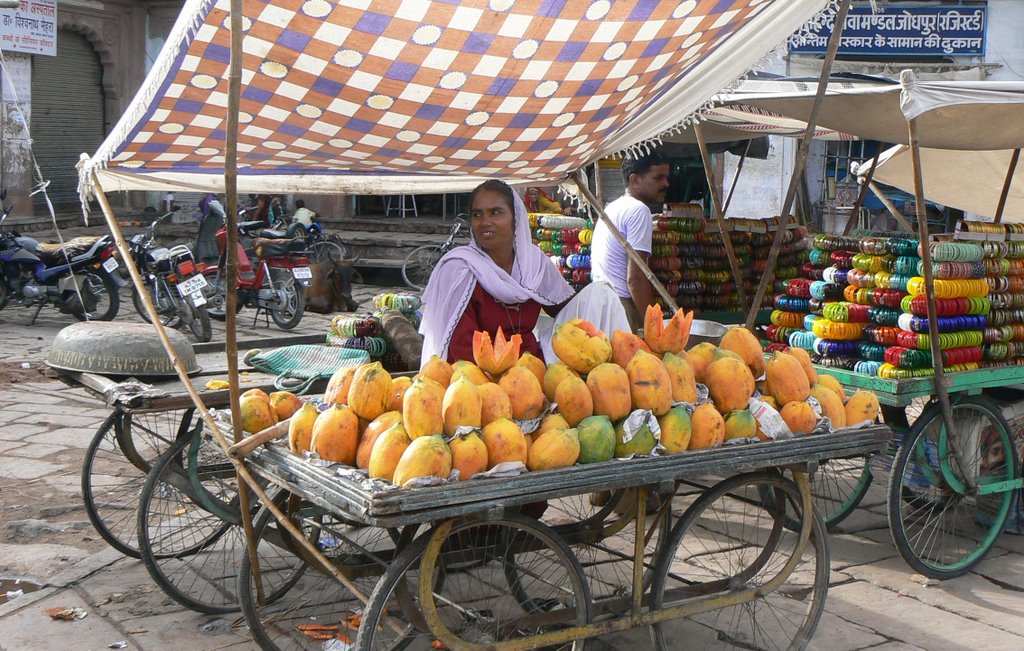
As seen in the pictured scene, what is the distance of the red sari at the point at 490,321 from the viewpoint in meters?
3.82

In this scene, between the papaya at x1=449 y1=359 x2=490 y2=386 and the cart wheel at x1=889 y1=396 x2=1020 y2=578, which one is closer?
the papaya at x1=449 y1=359 x2=490 y2=386

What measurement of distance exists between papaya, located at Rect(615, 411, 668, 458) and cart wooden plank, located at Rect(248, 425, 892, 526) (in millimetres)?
42

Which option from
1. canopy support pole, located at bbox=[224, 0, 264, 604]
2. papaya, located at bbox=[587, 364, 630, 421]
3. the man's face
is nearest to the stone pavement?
canopy support pole, located at bbox=[224, 0, 264, 604]

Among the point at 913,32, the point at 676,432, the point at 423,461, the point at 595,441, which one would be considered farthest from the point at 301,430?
the point at 913,32

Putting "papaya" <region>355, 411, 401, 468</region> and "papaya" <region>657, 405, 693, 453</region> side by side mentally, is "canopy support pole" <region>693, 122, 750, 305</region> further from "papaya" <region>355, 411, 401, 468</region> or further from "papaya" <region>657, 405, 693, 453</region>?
"papaya" <region>355, 411, 401, 468</region>

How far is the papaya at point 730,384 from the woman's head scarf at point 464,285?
3.13ft

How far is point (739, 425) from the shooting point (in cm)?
316

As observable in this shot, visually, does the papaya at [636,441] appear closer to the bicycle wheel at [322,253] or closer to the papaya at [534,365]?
the papaya at [534,365]

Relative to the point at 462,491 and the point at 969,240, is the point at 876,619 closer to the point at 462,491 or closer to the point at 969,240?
the point at 969,240

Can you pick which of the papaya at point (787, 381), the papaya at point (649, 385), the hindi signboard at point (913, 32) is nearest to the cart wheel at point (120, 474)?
the papaya at point (649, 385)

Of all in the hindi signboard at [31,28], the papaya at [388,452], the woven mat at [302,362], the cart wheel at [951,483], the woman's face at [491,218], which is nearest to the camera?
the papaya at [388,452]

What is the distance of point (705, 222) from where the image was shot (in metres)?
6.39

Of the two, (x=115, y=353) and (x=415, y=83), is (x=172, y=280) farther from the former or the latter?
(x=415, y=83)

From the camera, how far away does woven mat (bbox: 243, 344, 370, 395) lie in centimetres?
416
